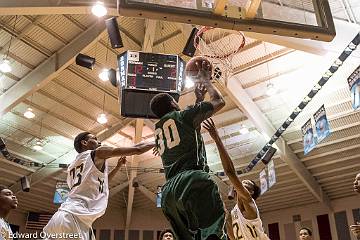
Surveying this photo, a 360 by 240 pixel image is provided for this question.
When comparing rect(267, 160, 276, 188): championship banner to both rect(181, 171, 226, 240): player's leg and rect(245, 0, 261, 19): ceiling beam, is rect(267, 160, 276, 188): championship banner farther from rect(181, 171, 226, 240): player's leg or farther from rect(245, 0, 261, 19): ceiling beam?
rect(181, 171, 226, 240): player's leg

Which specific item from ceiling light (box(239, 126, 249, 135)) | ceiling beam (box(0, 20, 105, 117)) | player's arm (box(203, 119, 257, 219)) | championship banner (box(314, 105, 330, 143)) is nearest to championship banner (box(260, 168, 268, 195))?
ceiling light (box(239, 126, 249, 135))

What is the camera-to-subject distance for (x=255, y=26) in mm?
4883

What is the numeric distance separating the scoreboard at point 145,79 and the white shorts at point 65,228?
11.6 feet

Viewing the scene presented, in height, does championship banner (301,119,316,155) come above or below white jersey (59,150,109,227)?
above

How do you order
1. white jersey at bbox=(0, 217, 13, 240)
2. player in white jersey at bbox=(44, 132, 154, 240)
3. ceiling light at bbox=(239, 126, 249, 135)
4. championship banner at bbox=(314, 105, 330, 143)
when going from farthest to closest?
1. ceiling light at bbox=(239, 126, 249, 135)
2. championship banner at bbox=(314, 105, 330, 143)
3. white jersey at bbox=(0, 217, 13, 240)
4. player in white jersey at bbox=(44, 132, 154, 240)

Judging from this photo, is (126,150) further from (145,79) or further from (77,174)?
(145,79)

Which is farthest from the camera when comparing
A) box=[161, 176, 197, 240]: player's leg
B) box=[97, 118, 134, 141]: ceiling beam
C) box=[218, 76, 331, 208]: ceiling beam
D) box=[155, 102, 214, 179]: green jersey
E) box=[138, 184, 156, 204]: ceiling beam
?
box=[138, 184, 156, 204]: ceiling beam

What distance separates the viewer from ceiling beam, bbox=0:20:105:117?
10.9 m

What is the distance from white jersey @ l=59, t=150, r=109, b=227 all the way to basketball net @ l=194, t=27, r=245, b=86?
3.47 metres

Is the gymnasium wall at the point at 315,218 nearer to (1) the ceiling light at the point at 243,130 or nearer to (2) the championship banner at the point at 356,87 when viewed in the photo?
(1) the ceiling light at the point at 243,130

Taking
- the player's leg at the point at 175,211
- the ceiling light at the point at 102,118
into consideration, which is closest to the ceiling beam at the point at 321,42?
the player's leg at the point at 175,211

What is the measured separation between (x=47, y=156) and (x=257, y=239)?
12.9m

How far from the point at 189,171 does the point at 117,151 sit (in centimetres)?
133

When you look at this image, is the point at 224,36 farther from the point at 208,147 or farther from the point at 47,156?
the point at 47,156
